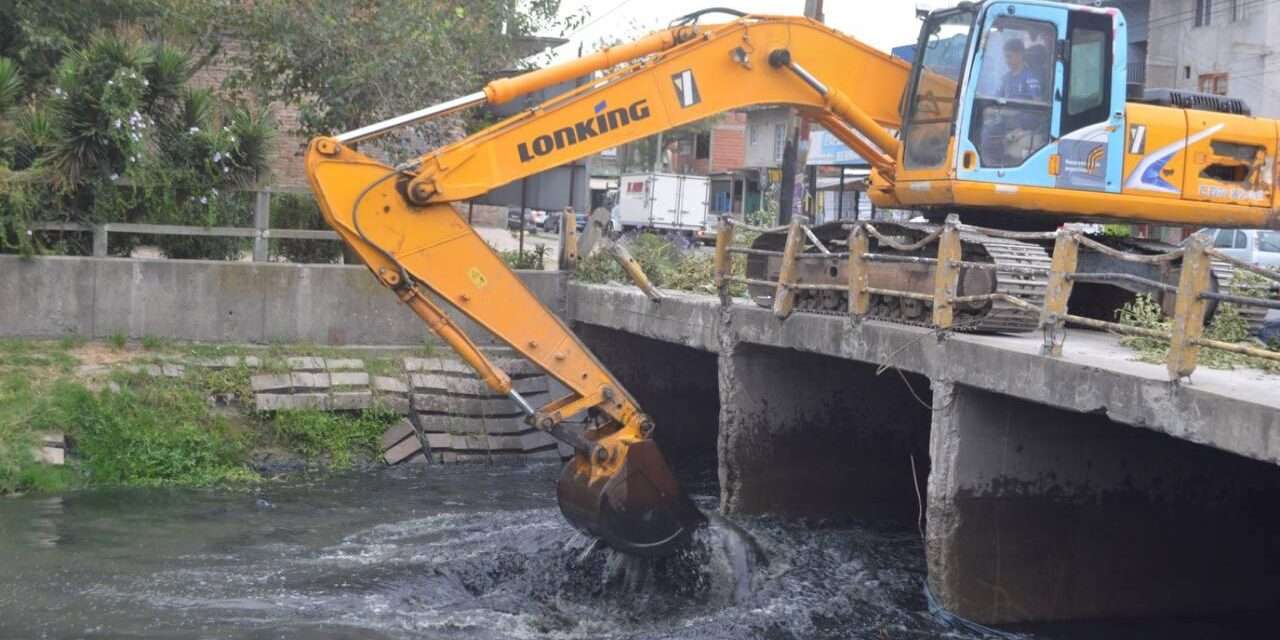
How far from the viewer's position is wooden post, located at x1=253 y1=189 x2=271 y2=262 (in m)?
17.6

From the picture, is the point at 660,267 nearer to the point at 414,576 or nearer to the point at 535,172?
the point at 535,172

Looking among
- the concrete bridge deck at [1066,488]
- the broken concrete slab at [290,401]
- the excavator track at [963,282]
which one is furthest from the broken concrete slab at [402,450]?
the concrete bridge deck at [1066,488]

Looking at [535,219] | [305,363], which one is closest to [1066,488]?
[305,363]

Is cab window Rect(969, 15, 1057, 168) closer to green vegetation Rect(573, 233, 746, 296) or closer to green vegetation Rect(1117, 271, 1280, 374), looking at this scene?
green vegetation Rect(1117, 271, 1280, 374)

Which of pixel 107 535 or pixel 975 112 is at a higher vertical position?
pixel 975 112

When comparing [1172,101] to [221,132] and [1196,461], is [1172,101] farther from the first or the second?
[221,132]

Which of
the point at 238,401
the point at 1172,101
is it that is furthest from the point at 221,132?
the point at 1172,101

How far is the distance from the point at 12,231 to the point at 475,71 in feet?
24.1

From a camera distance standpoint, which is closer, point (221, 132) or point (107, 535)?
point (107, 535)

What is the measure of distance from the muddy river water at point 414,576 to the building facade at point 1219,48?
2776cm

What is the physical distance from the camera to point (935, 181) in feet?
39.9

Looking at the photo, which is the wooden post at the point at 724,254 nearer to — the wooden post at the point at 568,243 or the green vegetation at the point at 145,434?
the wooden post at the point at 568,243

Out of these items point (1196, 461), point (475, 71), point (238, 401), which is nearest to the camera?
point (1196, 461)

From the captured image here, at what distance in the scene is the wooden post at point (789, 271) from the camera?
42.7ft
